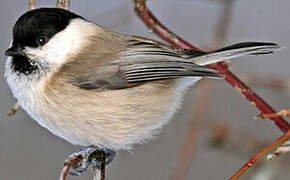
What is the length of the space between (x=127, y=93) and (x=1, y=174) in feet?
6.53

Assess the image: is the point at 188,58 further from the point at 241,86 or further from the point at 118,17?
the point at 118,17

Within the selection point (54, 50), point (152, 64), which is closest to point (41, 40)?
point (54, 50)

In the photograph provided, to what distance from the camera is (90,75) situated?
191 cm

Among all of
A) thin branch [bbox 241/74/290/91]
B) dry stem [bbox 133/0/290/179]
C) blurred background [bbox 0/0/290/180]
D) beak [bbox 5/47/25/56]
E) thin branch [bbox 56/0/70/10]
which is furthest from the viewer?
blurred background [bbox 0/0/290/180]

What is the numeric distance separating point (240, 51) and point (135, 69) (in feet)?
1.43

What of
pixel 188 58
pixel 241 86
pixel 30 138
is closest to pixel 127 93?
pixel 188 58

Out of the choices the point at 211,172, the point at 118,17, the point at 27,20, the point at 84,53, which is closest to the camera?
the point at 27,20

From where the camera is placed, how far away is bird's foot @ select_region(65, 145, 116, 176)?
183 centimetres

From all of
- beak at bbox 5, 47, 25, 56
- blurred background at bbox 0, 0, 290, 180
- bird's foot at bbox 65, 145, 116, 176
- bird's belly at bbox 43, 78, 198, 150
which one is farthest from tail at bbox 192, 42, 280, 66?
blurred background at bbox 0, 0, 290, 180

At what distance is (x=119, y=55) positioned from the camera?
1.97 m

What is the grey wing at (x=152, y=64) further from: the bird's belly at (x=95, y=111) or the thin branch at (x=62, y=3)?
the thin branch at (x=62, y=3)

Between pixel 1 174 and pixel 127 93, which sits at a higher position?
pixel 1 174

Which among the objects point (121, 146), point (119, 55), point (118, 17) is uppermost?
point (118, 17)

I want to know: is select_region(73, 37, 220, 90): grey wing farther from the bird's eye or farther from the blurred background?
the blurred background
